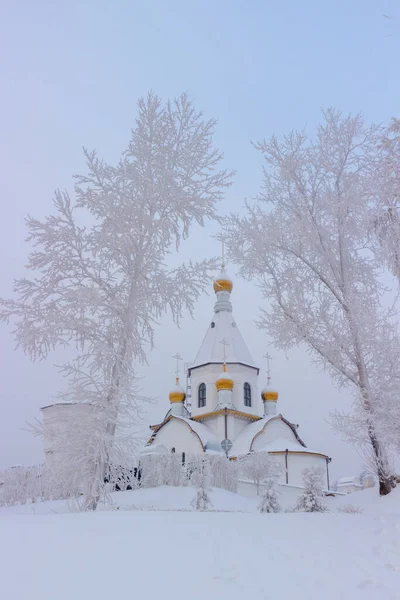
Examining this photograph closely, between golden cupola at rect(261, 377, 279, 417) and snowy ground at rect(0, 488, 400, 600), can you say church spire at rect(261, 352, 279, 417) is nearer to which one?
golden cupola at rect(261, 377, 279, 417)

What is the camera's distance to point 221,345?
32.2 metres

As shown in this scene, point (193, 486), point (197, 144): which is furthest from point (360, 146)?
point (193, 486)

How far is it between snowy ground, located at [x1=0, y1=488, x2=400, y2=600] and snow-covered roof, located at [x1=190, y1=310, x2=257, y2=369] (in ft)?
78.0

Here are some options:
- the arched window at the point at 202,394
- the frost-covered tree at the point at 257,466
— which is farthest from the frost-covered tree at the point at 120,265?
the arched window at the point at 202,394

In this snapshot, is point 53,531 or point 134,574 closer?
point 134,574

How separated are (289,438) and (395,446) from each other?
72.7ft

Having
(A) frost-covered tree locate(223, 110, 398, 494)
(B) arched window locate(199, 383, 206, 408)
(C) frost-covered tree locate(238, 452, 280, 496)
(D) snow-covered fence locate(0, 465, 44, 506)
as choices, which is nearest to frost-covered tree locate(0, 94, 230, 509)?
(A) frost-covered tree locate(223, 110, 398, 494)

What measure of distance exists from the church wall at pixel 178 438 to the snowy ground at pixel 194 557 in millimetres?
21903

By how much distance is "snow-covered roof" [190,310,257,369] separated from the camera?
104 ft

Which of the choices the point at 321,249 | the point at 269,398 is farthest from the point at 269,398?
the point at 321,249

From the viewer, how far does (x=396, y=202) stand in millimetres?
9523

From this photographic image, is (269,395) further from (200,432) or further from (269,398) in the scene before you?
(200,432)

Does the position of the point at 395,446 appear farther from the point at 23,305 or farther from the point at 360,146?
the point at 23,305

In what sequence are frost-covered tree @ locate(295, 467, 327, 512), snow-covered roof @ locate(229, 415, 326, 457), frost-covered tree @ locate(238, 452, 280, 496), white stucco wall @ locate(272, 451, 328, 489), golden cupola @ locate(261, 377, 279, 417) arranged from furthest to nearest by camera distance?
1. golden cupola @ locate(261, 377, 279, 417)
2. snow-covered roof @ locate(229, 415, 326, 457)
3. white stucco wall @ locate(272, 451, 328, 489)
4. frost-covered tree @ locate(238, 452, 280, 496)
5. frost-covered tree @ locate(295, 467, 327, 512)
